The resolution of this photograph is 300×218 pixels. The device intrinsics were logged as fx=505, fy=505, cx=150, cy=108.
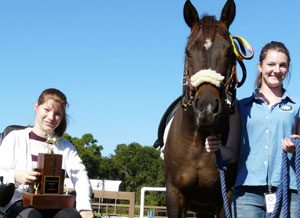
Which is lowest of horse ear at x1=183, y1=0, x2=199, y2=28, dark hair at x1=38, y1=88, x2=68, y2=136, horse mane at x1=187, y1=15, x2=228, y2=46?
dark hair at x1=38, y1=88, x2=68, y2=136

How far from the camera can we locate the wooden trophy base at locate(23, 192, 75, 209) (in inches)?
148

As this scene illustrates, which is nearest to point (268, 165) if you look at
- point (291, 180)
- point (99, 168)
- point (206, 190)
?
point (291, 180)

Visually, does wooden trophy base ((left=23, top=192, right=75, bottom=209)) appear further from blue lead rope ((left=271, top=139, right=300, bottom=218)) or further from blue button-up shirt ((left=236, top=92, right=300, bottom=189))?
blue lead rope ((left=271, top=139, right=300, bottom=218))

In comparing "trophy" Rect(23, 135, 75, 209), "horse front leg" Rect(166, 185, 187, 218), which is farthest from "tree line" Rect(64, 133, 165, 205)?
"trophy" Rect(23, 135, 75, 209)

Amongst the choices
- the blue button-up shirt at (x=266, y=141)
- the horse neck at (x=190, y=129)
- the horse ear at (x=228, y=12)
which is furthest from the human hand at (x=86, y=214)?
the horse ear at (x=228, y=12)

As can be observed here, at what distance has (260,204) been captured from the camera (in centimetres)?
365

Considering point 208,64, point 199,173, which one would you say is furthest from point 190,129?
point 208,64

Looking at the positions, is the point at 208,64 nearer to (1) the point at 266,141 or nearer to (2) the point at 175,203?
(1) the point at 266,141

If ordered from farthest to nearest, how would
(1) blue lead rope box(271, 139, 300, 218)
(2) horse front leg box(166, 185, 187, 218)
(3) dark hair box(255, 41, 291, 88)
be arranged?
(2) horse front leg box(166, 185, 187, 218) → (3) dark hair box(255, 41, 291, 88) → (1) blue lead rope box(271, 139, 300, 218)

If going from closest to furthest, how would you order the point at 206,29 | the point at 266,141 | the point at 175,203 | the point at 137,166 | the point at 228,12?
the point at 266,141 → the point at 206,29 → the point at 228,12 → the point at 175,203 → the point at 137,166

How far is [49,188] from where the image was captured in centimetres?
390

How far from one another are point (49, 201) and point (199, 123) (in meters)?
1.27

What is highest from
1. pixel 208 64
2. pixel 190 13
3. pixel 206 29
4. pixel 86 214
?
pixel 190 13

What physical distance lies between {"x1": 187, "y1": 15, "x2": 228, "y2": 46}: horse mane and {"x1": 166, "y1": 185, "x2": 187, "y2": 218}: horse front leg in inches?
59.5
